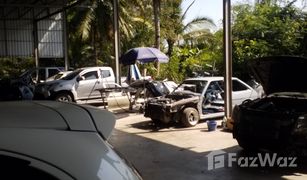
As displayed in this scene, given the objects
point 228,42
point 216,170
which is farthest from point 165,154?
point 228,42

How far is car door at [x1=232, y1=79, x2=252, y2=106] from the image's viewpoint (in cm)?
1297

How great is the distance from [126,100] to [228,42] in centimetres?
697

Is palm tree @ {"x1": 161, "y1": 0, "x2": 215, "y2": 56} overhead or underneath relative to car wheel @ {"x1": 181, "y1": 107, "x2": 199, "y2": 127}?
overhead

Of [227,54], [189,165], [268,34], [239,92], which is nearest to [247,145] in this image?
[189,165]

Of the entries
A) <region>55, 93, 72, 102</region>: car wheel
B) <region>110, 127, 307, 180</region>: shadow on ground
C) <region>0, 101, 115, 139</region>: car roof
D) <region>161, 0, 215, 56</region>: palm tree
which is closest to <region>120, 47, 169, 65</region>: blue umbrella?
<region>55, 93, 72, 102</region>: car wheel

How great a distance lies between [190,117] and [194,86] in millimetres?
1418

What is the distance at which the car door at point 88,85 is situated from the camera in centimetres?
1700

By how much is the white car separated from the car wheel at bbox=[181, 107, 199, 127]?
33.0ft

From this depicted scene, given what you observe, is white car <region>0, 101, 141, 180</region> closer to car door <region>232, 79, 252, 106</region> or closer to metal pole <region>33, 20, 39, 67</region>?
car door <region>232, 79, 252, 106</region>

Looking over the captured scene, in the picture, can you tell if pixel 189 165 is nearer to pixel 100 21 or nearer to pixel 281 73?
pixel 281 73

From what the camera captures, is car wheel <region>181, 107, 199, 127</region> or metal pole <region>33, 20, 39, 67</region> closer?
car wheel <region>181, 107, 199, 127</region>

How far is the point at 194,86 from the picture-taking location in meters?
12.9

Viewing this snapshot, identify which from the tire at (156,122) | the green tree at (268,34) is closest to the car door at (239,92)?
the tire at (156,122)

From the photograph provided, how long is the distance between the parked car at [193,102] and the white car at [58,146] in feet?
33.2
